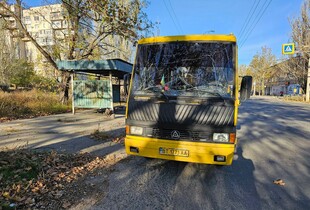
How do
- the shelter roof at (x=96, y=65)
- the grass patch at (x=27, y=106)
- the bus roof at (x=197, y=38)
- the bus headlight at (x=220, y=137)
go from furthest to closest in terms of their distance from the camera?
1. the grass patch at (x=27, y=106)
2. the shelter roof at (x=96, y=65)
3. the bus roof at (x=197, y=38)
4. the bus headlight at (x=220, y=137)

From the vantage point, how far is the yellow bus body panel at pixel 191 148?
3.15m

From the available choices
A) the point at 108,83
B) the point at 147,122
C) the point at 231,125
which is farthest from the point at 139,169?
the point at 108,83

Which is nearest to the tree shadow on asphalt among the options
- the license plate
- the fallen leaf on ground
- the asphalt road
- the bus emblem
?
the asphalt road

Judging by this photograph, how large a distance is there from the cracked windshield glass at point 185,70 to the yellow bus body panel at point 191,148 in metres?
0.90

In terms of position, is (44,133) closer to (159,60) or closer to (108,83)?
(108,83)

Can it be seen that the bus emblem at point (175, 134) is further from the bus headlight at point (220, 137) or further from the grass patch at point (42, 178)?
the grass patch at point (42, 178)

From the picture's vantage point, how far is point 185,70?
370cm

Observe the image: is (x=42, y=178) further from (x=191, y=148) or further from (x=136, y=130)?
(x=191, y=148)

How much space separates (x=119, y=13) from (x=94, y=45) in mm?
7494

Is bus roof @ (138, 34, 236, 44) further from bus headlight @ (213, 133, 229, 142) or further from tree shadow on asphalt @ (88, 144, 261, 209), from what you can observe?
tree shadow on asphalt @ (88, 144, 261, 209)

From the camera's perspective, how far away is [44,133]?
265 inches

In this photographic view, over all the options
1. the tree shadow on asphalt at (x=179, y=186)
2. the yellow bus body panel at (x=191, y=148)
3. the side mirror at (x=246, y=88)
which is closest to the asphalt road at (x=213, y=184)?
the tree shadow on asphalt at (x=179, y=186)

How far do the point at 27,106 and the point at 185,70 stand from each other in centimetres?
1136

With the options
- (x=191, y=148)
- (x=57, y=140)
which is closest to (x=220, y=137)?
(x=191, y=148)
